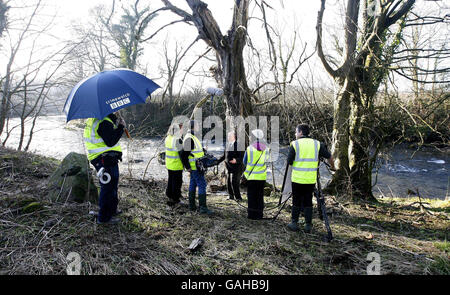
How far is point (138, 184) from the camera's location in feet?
22.9

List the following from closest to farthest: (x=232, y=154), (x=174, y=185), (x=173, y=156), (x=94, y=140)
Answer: (x=94, y=140)
(x=173, y=156)
(x=174, y=185)
(x=232, y=154)

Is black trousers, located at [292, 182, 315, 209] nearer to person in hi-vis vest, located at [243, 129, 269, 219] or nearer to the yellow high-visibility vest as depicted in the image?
person in hi-vis vest, located at [243, 129, 269, 219]

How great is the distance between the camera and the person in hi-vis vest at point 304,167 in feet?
14.8

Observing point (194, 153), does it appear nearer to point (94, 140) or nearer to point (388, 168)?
point (94, 140)

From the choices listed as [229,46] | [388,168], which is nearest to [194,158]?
[229,46]

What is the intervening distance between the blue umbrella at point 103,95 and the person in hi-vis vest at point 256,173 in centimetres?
222

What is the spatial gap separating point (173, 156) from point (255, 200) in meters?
1.86

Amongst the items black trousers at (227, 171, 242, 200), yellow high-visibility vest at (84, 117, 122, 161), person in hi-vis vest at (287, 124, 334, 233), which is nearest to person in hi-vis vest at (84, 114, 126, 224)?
yellow high-visibility vest at (84, 117, 122, 161)

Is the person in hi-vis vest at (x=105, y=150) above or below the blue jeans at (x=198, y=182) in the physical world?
above

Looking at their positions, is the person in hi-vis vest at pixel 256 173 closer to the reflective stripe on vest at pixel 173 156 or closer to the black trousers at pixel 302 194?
the black trousers at pixel 302 194

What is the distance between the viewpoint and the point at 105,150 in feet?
13.2

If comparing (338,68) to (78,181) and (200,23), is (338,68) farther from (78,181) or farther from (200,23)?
(78,181)

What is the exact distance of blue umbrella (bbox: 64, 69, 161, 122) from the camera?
3549 mm

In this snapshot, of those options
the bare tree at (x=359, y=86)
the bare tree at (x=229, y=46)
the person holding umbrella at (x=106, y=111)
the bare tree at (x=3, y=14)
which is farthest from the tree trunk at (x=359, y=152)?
the bare tree at (x=3, y=14)
